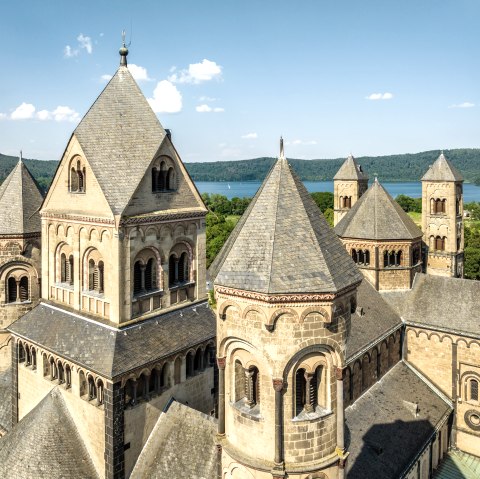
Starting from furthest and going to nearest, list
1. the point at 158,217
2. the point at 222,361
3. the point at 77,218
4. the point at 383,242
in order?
1. the point at 383,242
2. the point at 77,218
3. the point at 158,217
4. the point at 222,361

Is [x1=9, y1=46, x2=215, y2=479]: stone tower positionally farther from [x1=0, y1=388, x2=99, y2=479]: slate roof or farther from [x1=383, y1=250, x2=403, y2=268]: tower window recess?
[x1=383, y1=250, x2=403, y2=268]: tower window recess

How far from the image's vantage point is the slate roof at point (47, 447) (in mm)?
17036

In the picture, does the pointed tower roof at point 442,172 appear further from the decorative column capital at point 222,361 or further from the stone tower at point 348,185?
the decorative column capital at point 222,361

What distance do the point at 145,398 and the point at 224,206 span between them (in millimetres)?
115919

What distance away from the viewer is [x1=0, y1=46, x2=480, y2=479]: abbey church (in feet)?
42.0

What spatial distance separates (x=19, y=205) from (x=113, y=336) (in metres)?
10.9

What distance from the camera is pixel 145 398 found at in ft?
58.8

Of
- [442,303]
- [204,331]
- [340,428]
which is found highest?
[204,331]

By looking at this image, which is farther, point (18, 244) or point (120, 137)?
point (18, 244)

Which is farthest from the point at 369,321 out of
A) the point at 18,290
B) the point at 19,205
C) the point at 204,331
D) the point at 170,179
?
the point at 19,205

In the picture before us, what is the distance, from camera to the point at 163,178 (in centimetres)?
1958

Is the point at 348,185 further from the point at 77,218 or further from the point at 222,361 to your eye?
the point at 222,361

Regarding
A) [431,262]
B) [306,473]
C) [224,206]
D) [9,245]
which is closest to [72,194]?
[9,245]

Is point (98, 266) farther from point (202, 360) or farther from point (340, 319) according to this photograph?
point (340, 319)
